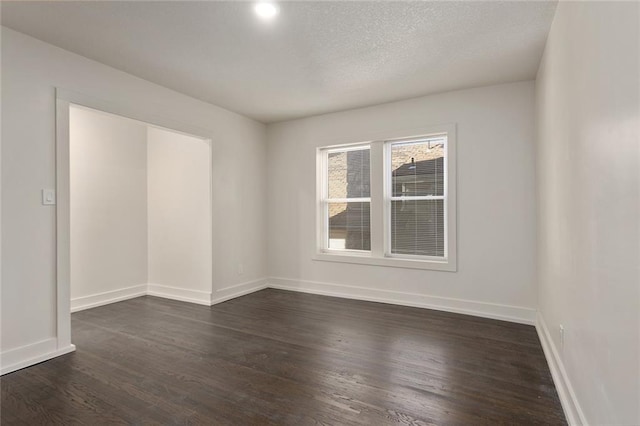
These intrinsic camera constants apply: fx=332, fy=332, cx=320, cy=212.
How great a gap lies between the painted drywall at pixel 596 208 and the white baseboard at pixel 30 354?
12.1 feet

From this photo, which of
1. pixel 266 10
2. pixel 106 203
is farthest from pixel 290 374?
pixel 106 203

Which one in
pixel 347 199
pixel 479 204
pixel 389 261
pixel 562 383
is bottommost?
pixel 562 383

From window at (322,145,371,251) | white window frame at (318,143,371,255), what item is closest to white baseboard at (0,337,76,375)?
white window frame at (318,143,371,255)

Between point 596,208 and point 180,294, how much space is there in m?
4.64

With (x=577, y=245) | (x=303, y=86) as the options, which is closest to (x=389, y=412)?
(x=577, y=245)

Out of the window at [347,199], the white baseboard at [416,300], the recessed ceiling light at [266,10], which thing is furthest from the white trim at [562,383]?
the recessed ceiling light at [266,10]

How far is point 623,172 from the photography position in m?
1.17

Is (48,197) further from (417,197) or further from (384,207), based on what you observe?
(417,197)

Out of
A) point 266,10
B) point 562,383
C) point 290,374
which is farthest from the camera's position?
point 290,374

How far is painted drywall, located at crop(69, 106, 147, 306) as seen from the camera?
4.26m

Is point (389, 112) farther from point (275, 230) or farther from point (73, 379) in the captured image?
point (73, 379)

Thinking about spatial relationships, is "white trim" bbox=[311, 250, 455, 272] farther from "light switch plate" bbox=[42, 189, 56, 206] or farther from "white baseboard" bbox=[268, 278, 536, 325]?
"light switch plate" bbox=[42, 189, 56, 206]

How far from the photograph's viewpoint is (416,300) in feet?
13.8

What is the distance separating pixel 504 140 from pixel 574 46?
1.99 m
